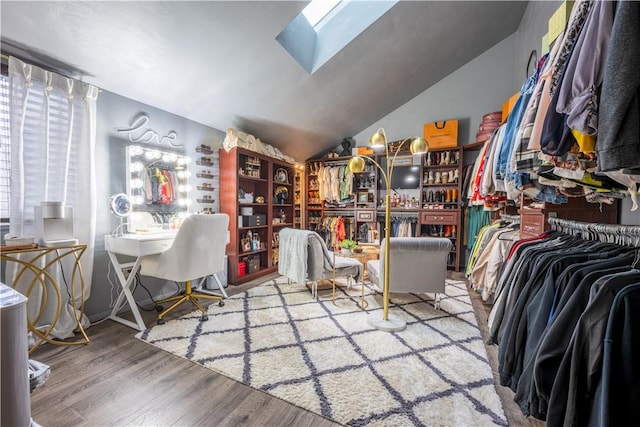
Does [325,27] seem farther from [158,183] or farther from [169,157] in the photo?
[158,183]

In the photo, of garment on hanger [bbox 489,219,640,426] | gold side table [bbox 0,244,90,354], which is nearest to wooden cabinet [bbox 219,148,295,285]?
gold side table [bbox 0,244,90,354]

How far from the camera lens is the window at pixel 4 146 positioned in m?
1.82

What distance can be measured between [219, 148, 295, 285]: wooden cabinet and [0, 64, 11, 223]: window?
187cm

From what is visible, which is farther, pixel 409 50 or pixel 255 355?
pixel 409 50

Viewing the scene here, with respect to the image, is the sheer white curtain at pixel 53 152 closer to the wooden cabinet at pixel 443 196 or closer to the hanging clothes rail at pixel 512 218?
the hanging clothes rail at pixel 512 218

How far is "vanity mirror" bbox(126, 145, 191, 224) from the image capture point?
2625 mm

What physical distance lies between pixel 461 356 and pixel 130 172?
127 inches

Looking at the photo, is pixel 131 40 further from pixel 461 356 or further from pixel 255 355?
pixel 461 356

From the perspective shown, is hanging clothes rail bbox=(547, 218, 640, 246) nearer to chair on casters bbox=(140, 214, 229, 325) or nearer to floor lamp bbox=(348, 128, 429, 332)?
floor lamp bbox=(348, 128, 429, 332)

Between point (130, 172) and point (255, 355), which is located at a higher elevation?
point (130, 172)

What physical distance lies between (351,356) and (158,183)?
2.56 m

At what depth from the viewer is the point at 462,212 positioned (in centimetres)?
412

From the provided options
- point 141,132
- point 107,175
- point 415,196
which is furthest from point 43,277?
point 415,196

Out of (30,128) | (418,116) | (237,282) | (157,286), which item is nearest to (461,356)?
(237,282)
